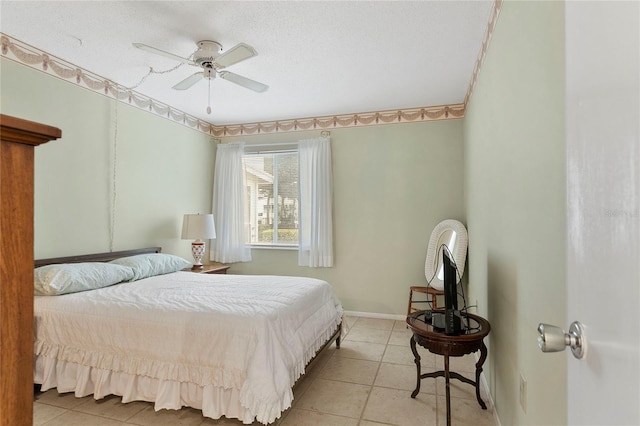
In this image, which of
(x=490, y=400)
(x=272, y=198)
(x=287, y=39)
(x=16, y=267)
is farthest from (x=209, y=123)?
(x=16, y=267)

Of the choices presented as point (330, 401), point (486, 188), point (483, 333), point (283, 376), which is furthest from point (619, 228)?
point (330, 401)

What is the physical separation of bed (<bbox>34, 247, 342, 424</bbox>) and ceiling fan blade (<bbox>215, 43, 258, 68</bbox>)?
5.60 ft

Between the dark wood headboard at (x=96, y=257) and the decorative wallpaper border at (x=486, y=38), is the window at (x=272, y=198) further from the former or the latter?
the decorative wallpaper border at (x=486, y=38)

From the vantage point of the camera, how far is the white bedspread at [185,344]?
194 cm

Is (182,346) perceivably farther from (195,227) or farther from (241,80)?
(195,227)

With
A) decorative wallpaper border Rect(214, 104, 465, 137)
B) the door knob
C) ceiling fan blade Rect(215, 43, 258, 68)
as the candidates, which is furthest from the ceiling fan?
the door knob

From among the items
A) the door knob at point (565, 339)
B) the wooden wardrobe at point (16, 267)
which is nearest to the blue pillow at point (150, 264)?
the wooden wardrobe at point (16, 267)

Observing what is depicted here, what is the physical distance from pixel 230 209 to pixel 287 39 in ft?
9.37

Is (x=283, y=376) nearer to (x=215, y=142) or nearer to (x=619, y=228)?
(x=619, y=228)

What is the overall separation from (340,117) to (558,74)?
3563 millimetres

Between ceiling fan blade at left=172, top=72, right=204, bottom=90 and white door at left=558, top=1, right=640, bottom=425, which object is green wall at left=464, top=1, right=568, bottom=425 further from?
ceiling fan blade at left=172, top=72, right=204, bottom=90

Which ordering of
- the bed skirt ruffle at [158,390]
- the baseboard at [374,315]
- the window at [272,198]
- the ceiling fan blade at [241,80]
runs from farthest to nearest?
the window at [272,198], the baseboard at [374,315], the ceiling fan blade at [241,80], the bed skirt ruffle at [158,390]

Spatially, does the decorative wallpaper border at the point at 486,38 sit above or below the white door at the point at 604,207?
above

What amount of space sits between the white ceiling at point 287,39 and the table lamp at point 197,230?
4.72ft
